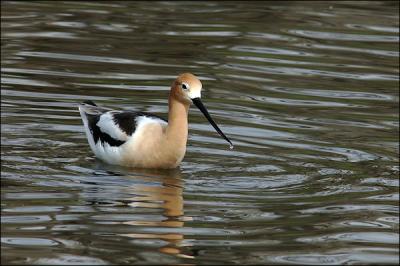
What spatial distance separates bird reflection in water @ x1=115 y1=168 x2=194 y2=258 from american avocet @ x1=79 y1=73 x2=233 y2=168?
0.53 feet

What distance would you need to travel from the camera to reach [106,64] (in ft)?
61.9

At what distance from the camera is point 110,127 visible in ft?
47.1

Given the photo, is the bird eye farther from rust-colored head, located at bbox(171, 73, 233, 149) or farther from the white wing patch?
the white wing patch

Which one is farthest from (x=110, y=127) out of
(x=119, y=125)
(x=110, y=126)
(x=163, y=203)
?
(x=163, y=203)

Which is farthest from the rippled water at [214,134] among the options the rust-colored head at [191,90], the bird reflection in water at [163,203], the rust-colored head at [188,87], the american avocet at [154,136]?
the rust-colored head at [188,87]

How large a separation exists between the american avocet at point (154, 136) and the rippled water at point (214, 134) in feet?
0.58

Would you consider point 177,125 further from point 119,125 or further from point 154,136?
point 119,125

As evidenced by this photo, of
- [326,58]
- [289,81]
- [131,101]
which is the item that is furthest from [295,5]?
[131,101]

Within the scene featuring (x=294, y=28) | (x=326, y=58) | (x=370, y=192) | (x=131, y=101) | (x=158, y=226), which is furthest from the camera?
(x=294, y=28)

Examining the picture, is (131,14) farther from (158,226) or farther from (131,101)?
(158,226)

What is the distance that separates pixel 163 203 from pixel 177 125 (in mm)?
1808

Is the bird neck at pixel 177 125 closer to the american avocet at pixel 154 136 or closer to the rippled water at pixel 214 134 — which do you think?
the american avocet at pixel 154 136

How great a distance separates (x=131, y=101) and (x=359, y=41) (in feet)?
17.9

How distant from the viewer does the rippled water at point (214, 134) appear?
36.3 feet
